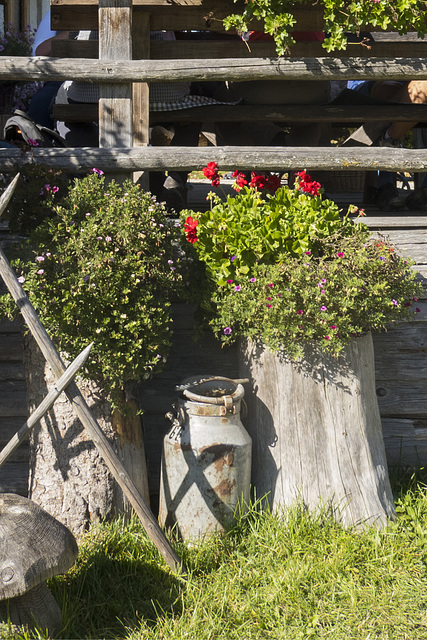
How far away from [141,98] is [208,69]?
563mm

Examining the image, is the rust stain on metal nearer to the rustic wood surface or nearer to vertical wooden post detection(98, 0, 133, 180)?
the rustic wood surface

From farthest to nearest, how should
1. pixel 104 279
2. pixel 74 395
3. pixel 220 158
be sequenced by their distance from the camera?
pixel 220 158 → pixel 104 279 → pixel 74 395

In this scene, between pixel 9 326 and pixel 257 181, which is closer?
pixel 257 181

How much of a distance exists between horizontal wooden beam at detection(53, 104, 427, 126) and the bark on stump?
194cm

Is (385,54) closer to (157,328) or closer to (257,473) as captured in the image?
(157,328)

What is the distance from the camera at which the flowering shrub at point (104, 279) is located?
9.39 ft

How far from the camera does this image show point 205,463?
9.76 ft

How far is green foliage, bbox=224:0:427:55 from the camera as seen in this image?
322 centimetres

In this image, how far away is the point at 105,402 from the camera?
10.0ft

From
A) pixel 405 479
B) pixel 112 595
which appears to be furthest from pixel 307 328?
pixel 112 595

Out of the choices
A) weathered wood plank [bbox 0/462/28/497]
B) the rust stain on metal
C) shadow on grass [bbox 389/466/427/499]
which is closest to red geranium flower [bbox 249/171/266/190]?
the rust stain on metal

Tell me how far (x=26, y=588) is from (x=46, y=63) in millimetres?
2378

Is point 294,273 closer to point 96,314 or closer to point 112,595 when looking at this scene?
point 96,314

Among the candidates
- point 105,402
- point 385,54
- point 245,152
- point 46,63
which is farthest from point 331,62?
point 105,402
